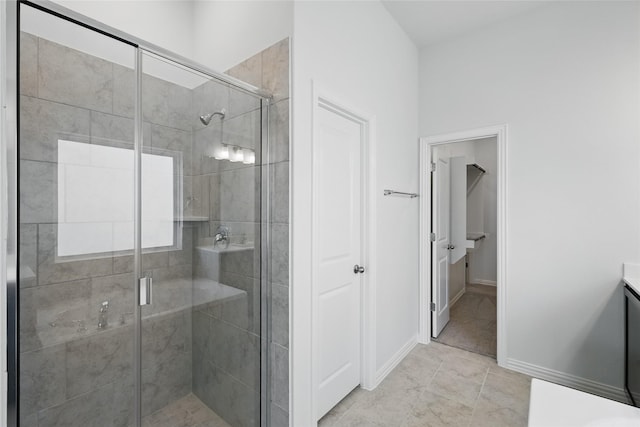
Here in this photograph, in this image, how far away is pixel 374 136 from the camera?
2.41 m

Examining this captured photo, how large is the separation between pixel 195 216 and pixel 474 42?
300 centimetres

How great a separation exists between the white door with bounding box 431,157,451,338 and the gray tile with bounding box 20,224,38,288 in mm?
3093

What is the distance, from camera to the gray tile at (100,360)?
1355mm

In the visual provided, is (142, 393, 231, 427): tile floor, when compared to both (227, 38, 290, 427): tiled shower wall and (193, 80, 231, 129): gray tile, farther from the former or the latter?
(193, 80, 231, 129): gray tile

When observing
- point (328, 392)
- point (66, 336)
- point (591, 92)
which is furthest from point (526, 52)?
point (66, 336)

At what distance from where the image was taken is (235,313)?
1.74 m

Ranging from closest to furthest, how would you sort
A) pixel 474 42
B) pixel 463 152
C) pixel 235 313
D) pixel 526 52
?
pixel 235 313
pixel 526 52
pixel 474 42
pixel 463 152

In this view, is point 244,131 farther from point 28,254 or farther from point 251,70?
point 28,254

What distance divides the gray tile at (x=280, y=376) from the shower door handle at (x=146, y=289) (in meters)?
0.75

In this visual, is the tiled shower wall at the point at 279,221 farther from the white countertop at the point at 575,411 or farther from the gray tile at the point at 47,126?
the white countertop at the point at 575,411

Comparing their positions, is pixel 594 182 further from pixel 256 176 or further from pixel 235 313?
pixel 235 313

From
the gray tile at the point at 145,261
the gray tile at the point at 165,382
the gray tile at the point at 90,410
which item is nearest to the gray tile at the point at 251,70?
the gray tile at the point at 145,261

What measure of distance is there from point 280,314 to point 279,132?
105 centimetres

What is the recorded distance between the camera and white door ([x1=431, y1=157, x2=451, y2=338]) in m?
3.23
